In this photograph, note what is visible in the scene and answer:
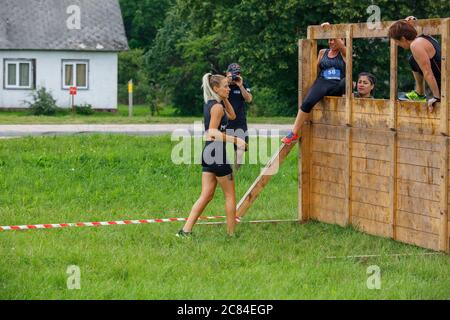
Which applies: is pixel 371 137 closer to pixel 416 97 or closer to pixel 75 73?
pixel 416 97

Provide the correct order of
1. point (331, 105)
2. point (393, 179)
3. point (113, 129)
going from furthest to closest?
point (113, 129), point (331, 105), point (393, 179)

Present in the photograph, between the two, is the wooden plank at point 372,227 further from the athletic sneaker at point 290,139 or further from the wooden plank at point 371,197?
the athletic sneaker at point 290,139

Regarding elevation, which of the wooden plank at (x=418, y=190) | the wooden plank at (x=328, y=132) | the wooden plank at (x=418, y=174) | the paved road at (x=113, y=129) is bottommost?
the wooden plank at (x=418, y=190)

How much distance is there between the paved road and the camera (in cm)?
2769

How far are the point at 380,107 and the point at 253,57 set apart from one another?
24.5 m

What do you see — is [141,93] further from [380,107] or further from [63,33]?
[380,107]

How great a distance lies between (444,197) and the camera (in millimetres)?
11523

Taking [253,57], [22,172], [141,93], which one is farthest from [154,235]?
[141,93]

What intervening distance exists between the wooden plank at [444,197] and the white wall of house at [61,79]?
3619cm

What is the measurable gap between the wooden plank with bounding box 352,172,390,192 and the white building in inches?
1358

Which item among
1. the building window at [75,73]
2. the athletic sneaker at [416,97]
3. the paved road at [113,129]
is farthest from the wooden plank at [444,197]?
the building window at [75,73]

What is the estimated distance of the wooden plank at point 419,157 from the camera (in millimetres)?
11734

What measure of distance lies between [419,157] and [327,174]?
2024mm

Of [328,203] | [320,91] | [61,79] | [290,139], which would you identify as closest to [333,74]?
[320,91]
